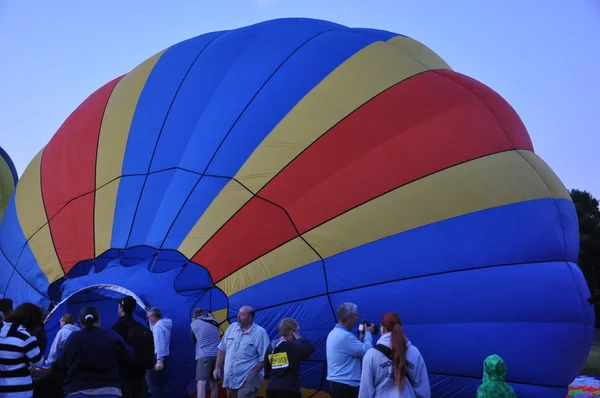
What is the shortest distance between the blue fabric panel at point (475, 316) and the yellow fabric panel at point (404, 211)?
16.7 inches

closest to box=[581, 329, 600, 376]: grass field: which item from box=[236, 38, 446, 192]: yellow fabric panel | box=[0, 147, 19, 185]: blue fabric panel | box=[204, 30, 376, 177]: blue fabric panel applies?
box=[236, 38, 446, 192]: yellow fabric panel

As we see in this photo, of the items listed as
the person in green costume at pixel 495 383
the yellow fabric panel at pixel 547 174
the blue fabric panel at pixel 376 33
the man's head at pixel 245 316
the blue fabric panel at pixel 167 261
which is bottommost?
the person in green costume at pixel 495 383

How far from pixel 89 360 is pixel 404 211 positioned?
8.83 ft

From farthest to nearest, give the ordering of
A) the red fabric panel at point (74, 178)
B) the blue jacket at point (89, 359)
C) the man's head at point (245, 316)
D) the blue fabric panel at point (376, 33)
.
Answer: the blue fabric panel at point (376, 33) → the red fabric panel at point (74, 178) → the man's head at point (245, 316) → the blue jacket at point (89, 359)

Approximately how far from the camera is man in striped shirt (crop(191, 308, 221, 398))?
5.61 m

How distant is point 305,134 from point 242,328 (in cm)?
179

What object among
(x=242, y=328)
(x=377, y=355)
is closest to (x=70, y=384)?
(x=242, y=328)

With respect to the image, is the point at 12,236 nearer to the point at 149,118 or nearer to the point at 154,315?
the point at 149,118

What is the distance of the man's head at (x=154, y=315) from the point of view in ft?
18.6

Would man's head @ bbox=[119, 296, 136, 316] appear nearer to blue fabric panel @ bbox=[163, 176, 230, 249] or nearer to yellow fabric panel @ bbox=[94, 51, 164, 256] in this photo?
blue fabric panel @ bbox=[163, 176, 230, 249]

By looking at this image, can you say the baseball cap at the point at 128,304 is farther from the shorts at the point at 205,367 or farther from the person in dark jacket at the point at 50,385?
the person in dark jacket at the point at 50,385

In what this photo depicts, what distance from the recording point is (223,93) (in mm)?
6641

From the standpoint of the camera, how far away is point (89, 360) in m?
4.42

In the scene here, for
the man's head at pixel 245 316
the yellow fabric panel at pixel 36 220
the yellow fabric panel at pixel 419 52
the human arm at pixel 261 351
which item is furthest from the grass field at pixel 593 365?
the yellow fabric panel at pixel 36 220
